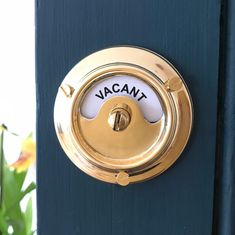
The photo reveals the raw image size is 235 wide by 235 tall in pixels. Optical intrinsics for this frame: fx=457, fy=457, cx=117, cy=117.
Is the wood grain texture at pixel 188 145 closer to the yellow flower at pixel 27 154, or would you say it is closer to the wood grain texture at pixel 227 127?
the wood grain texture at pixel 227 127

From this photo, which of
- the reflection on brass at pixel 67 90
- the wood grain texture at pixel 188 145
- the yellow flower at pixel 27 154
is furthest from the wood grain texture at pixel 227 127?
the yellow flower at pixel 27 154

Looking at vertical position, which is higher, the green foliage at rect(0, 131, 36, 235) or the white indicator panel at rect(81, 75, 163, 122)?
the white indicator panel at rect(81, 75, 163, 122)

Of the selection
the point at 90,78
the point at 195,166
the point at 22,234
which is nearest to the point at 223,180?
the point at 195,166

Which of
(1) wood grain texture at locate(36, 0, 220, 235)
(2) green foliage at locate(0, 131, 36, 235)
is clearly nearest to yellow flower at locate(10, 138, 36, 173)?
(2) green foliage at locate(0, 131, 36, 235)

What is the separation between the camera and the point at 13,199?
83 cm

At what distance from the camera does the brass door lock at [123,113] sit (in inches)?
16.3

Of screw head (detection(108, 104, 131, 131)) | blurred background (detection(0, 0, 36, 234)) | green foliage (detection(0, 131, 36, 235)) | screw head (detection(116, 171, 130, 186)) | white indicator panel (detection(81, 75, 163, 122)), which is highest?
blurred background (detection(0, 0, 36, 234))

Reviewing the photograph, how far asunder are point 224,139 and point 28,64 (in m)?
0.53

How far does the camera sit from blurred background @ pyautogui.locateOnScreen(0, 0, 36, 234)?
0.86m

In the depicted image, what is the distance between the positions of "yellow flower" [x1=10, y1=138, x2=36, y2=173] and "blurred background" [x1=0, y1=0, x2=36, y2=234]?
4 centimetres

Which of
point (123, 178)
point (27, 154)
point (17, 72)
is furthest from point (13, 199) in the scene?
point (123, 178)

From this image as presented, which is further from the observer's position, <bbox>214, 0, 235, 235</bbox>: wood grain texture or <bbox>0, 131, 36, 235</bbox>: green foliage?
<bbox>0, 131, 36, 235</bbox>: green foliage

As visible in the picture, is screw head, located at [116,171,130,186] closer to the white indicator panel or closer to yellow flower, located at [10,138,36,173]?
the white indicator panel

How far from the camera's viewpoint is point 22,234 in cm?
84
